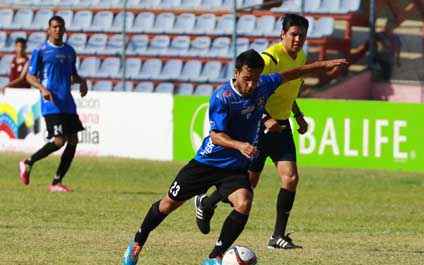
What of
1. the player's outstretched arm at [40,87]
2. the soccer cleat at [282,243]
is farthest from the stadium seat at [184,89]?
the soccer cleat at [282,243]

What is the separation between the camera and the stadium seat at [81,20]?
92.4 ft

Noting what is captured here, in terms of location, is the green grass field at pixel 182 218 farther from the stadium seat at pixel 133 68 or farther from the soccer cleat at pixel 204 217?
the stadium seat at pixel 133 68

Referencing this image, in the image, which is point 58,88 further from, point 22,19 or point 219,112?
point 22,19

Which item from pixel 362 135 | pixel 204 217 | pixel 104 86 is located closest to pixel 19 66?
pixel 104 86

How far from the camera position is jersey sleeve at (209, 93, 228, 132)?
8.98 metres

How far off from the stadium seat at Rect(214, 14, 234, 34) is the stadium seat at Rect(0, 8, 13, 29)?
232 inches

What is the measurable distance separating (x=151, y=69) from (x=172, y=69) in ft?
1.80

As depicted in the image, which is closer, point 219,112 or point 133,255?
point 219,112

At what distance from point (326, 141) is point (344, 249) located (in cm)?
944

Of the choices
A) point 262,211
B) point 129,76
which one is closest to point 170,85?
point 129,76

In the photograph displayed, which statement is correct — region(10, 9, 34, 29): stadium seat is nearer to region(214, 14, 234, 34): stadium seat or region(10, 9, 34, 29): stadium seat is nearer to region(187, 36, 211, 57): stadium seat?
region(187, 36, 211, 57): stadium seat

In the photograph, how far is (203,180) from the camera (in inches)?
364

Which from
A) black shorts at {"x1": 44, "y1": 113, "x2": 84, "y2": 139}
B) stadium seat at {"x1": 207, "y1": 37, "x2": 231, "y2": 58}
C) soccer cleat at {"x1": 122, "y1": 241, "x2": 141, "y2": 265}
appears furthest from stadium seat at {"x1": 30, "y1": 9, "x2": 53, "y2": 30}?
soccer cleat at {"x1": 122, "y1": 241, "x2": 141, "y2": 265}

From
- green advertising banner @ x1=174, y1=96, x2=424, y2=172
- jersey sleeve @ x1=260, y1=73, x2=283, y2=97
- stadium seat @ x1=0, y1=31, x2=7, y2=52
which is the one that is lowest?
green advertising banner @ x1=174, y1=96, x2=424, y2=172
